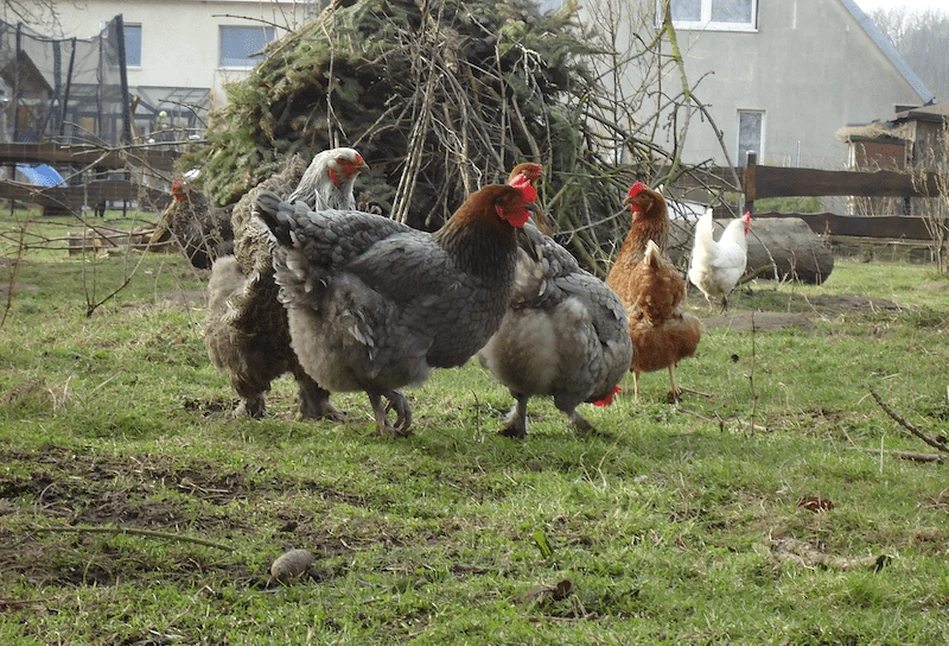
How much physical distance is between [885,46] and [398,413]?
2402 centimetres

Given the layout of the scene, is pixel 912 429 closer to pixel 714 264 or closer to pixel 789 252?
pixel 714 264

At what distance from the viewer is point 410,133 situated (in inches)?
402

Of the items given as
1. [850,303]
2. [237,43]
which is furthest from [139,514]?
[237,43]

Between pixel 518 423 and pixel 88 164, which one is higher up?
pixel 88 164

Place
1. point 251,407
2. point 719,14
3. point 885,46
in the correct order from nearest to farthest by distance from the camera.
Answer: point 251,407
point 719,14
point 885,46

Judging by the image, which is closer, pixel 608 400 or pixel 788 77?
pixel 608 400

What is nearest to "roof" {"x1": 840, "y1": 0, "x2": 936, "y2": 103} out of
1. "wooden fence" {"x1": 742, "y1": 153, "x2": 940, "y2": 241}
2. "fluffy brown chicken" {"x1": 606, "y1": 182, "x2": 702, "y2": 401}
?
"wooden fence" {"x1": 742, "y1": 153, "x2": 940, "y2": 241}

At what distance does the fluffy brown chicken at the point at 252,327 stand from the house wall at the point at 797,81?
20.5m

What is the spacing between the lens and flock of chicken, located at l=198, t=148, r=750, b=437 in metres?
5.07

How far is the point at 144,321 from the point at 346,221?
3.87 metres

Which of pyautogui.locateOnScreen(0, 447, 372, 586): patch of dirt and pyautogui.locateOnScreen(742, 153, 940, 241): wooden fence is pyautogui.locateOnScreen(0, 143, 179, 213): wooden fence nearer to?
pyautogui.locateOnScreen(742, 153, 940, 241): wooden fence

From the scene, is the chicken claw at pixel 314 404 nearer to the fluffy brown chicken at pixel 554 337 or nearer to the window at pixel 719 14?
the fluffy brown chicken at pixel 554 337

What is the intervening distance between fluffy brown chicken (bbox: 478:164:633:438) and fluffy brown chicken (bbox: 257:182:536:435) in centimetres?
24

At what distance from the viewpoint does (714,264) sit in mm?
10578
